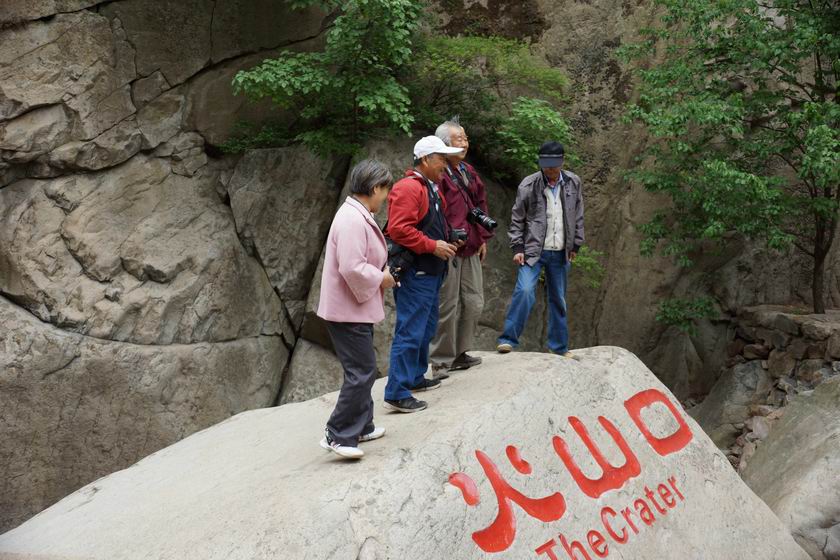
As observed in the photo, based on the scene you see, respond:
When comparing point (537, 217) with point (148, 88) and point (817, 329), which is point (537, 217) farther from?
point (148, 88)

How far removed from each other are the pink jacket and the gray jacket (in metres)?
1.98

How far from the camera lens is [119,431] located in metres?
9.23

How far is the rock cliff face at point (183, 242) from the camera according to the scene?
9.17 meters

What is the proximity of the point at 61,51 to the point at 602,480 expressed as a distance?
8.36 m

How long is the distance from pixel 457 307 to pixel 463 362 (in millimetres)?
538

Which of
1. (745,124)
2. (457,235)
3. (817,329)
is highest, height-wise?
(745,124)

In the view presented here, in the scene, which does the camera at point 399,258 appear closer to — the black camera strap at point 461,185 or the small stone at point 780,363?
the black camera strap at point 461,185

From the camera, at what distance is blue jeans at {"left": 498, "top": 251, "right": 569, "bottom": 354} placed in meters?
6.00

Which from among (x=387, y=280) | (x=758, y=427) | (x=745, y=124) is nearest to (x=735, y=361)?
(x=758, y=427)

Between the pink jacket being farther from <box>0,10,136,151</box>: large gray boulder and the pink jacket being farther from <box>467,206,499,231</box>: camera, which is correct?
<box>0,10,136,151</box>: large gray boulder

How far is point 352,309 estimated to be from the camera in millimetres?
4277

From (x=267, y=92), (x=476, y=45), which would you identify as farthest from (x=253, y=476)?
(x=476, y=45)

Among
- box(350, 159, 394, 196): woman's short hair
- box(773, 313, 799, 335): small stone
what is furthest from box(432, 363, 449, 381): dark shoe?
box(773, 313, 799, 335): small stone

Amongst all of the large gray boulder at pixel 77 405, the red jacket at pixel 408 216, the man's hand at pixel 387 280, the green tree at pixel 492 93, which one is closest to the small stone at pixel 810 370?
the green tree at pixel 492 93
